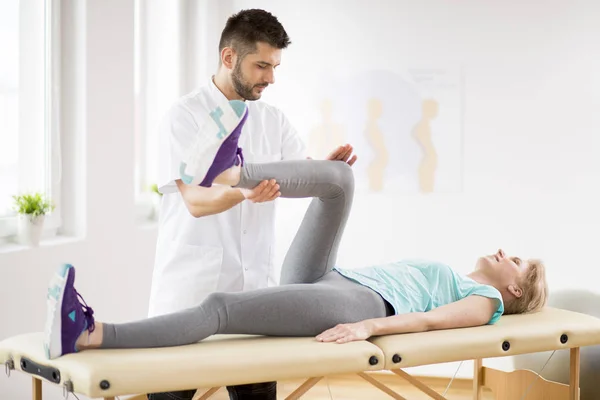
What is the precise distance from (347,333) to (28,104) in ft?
5.00

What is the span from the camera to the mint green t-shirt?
2326 mm

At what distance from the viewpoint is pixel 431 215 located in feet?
12.4

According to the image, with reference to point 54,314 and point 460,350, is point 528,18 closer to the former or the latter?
point 460,350

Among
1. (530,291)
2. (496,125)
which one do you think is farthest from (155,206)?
(530,291)

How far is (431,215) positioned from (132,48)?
5.19 ft

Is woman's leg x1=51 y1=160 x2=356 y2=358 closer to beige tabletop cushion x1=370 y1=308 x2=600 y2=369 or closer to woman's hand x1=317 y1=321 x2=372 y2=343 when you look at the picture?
woman's hand x1=317 y1=321 x2=372 y2=343

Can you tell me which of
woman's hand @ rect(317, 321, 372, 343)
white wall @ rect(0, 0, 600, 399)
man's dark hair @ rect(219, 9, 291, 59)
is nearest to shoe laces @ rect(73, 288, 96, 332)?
woman's hand @ rect(317, 321, 372, 343)

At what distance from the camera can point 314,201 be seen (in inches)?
89.8

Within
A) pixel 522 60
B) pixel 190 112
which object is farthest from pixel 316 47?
pixel 190 112

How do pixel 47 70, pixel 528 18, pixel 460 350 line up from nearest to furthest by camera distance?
pixel 460 350, pixel 47 70, pixel 528 18

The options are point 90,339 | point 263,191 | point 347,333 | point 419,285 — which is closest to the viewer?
point 90,339

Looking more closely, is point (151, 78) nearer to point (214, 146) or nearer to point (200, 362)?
point (214, 146)

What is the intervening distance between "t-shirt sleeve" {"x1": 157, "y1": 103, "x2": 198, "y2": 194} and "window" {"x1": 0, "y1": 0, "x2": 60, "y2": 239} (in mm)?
828

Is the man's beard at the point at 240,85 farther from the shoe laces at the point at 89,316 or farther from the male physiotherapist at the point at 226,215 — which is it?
the shoe laces at the point at 89,316
